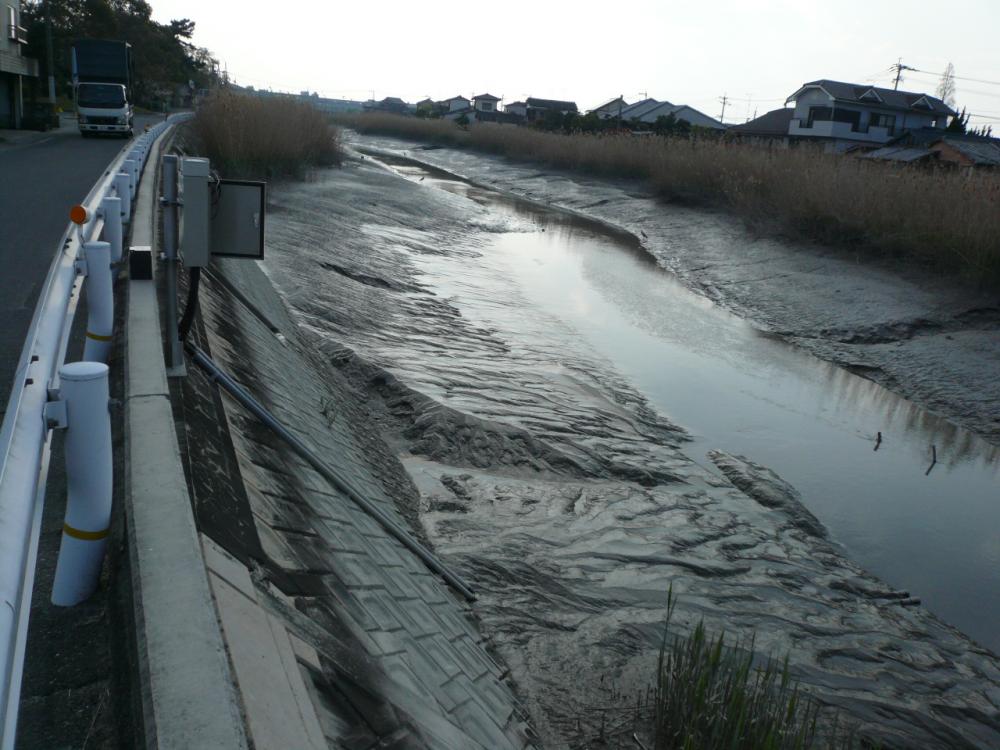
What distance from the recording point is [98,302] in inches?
186

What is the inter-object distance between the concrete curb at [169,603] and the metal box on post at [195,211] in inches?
43.0

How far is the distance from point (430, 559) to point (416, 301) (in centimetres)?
743

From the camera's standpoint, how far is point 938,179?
17.5 meters

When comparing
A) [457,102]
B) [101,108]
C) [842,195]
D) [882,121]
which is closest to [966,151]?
[882,121]

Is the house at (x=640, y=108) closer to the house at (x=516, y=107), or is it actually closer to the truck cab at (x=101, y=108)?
the house at (x=516, y=107)

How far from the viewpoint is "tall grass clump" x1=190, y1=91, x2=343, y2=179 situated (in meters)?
19.1

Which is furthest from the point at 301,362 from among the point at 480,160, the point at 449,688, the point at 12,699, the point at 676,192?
the point at 480,160

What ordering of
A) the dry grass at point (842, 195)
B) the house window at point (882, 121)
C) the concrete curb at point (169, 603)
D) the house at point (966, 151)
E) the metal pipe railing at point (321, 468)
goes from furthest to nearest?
the house window at point (882, 121) < the house at point (966, 151) < the dry grass at point (842, 195) < the metal pipe railing at point (321, 468) < the concrete curb at point (169, 603)

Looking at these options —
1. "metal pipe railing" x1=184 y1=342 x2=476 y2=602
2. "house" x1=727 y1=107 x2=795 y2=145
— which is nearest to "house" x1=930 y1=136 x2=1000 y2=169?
"house" x1=727 y1=107 x2=795 y2=145

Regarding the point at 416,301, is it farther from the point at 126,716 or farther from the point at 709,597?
the point at 126,716

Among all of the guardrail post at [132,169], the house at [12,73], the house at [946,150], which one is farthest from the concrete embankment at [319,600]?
the house at [946,150]

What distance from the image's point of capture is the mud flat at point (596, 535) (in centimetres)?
462

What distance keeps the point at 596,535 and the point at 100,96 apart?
30.2 m

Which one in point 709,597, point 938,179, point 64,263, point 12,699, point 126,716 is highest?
point 938,179
